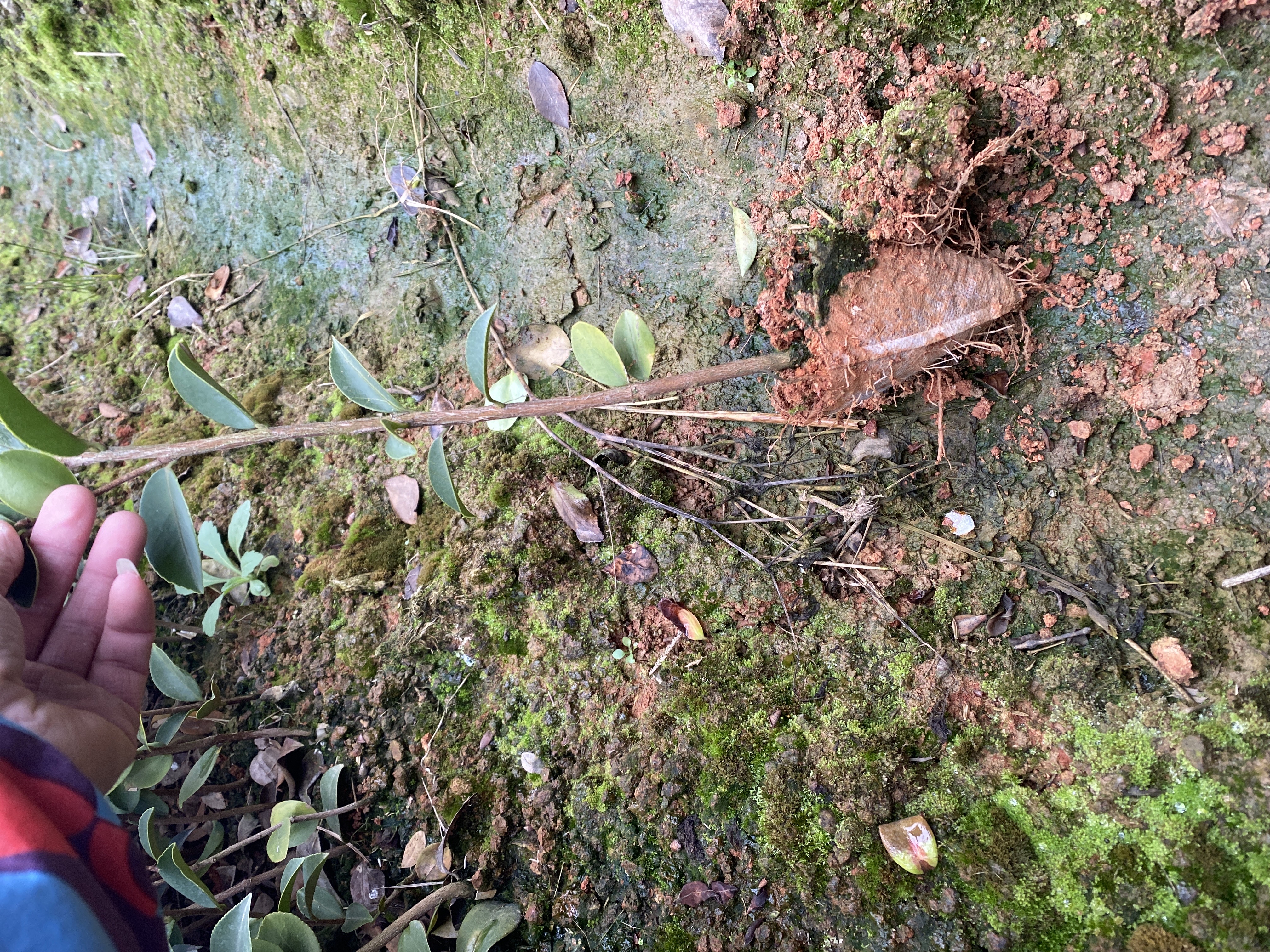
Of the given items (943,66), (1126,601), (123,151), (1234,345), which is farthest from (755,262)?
(123,151)

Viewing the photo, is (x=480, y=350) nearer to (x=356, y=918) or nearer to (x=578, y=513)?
(x=578, y=513)

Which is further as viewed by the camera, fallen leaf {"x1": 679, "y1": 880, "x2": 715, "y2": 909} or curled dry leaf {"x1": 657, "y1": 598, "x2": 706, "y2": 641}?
curled dry leaf {"x1": 657, "y1": 598, "x2": 706, "y2": 641}

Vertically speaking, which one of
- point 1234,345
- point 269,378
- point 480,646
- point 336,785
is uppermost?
point 269,378

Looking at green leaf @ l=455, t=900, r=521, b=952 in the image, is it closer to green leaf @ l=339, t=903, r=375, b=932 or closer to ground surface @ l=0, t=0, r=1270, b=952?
ground surface @ l=0, t=0, r=1270, b=952

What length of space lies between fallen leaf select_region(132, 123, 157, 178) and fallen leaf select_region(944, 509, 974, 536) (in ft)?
9.73

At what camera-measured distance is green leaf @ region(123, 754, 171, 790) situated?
1409 millimetres

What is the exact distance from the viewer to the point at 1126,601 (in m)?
1.37

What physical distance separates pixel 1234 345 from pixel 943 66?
844 mm

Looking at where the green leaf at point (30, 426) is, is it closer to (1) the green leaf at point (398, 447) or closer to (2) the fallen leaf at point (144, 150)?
(1) the green leaf at point (398, 447)

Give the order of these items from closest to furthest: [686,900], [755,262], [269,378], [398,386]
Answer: [686,900]
[755,262]
[398,386]
[269,378]

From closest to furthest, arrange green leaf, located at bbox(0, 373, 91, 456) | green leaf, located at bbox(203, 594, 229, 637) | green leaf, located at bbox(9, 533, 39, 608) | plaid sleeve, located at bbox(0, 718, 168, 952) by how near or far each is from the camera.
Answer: plaid sleeve, located at bbox(0, 718, 168, 952) → green leaf, located at bbox(0, 373, 91, 456) → green leaf, located at bbox(9, 533, 39, 608) → green leaf, located at bbox(203, 594, 229, 637)

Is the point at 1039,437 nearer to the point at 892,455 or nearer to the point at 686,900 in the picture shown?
the point at 892,455

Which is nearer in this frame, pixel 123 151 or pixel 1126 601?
pixel 1126 601

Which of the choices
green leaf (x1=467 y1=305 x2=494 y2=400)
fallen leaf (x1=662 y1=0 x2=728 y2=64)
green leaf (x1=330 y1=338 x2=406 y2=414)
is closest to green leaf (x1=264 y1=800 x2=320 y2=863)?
green leaf (x1=330 y1=338 x2=406 y2=414)
